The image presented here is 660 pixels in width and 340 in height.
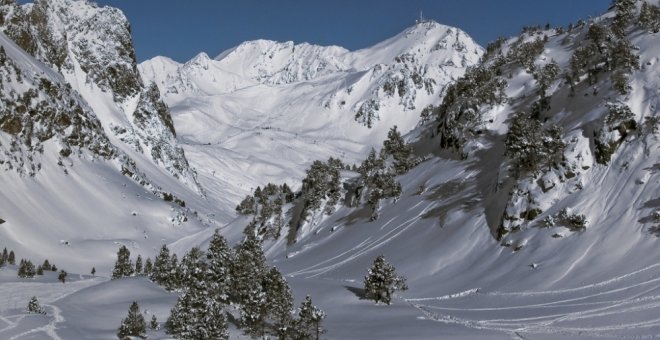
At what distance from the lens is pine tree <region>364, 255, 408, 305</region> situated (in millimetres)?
42125

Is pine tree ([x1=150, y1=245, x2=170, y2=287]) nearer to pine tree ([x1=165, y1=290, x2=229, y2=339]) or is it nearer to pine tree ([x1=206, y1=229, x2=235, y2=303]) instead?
pine tree ([x1=206, y1=229, x2=235, y2=303])

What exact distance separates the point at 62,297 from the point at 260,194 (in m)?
51.6

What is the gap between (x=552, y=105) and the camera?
58.2 m

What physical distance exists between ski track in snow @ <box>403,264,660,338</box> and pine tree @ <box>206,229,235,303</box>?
52.1 feet

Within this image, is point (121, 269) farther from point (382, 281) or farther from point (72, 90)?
point (72, 90)

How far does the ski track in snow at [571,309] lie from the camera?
29281 mm

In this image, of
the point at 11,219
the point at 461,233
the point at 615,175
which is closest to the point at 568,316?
the point at 615,175

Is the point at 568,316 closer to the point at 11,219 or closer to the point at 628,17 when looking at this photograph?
the point at 628,17

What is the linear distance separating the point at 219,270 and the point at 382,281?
1274cm

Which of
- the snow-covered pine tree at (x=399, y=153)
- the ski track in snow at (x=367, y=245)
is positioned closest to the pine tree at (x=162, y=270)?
the ski track in snow at (x=367, y=245)

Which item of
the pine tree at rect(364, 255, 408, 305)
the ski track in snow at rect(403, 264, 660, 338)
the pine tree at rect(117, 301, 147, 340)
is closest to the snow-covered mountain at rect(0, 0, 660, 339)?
the ski track in snow at rect(403, 264, 660, 338)

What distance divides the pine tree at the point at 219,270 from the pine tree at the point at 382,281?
11.3 meters

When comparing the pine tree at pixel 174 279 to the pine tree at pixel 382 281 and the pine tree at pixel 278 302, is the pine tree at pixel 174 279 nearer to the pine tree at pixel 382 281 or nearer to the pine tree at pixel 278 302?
the pine tree at pixel 278 302

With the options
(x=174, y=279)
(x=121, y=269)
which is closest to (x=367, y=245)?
(x=174, y=279)
